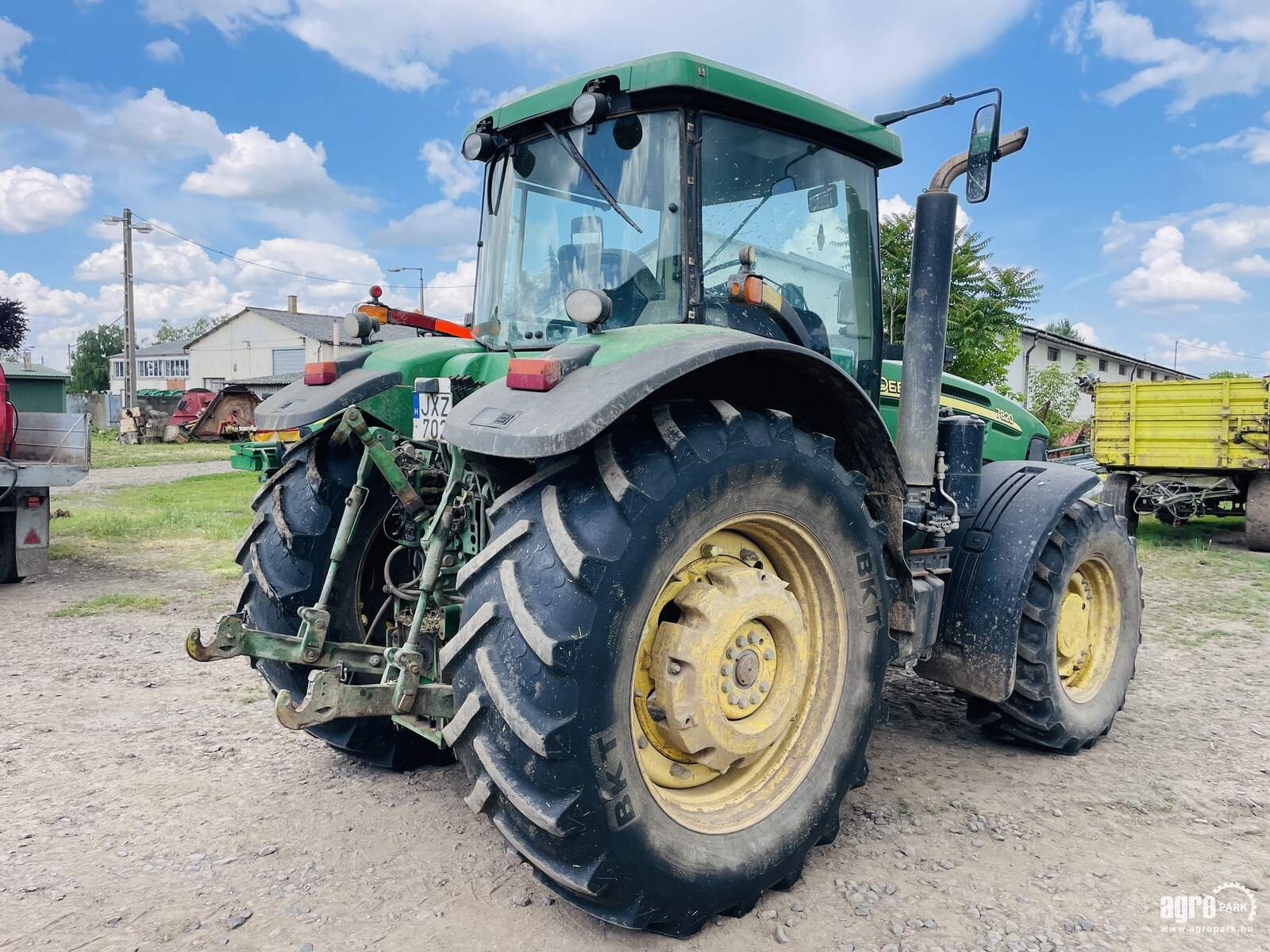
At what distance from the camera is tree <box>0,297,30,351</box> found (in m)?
18.5

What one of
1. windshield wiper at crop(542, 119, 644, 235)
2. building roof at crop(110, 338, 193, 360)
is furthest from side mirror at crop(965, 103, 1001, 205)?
building roof at crop(110, 338, 193, 360)

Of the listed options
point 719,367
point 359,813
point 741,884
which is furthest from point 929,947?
point 359,813

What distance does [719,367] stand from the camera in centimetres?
271

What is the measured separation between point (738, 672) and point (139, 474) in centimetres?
1878

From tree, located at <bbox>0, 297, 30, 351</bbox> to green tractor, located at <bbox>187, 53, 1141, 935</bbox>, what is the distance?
18888 millimetres

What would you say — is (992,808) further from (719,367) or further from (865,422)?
(719,367)

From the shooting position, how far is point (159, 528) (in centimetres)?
1049

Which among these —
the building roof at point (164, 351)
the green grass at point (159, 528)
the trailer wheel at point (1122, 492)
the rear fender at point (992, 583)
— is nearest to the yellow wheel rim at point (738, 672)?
the rear fender at point (992, 583)

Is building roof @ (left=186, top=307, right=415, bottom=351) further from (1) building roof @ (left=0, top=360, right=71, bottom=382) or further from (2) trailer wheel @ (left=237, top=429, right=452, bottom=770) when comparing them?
(2) trailer wheel @ (left=237, top=429, right=452, bottom=770)

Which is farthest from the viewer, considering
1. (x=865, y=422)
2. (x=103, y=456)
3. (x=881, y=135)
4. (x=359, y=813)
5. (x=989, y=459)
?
(x=103, y=456)

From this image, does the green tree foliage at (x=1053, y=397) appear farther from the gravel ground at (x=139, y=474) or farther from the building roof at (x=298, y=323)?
the building roof at (x=298, y=323)

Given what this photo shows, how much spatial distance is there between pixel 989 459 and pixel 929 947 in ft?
9.44

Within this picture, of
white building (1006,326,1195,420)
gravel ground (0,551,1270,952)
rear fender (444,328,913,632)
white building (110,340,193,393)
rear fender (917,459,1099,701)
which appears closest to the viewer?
rear fender (444,328,913,632)

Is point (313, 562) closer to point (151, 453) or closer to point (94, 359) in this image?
point (151, 453)
